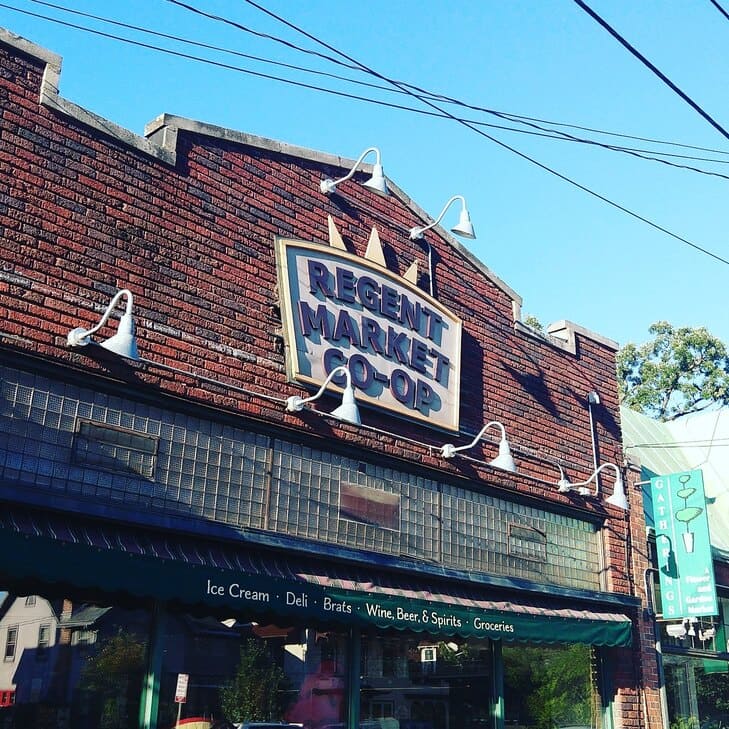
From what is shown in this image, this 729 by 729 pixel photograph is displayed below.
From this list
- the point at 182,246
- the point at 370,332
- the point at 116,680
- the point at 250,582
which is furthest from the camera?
the point at 370,332

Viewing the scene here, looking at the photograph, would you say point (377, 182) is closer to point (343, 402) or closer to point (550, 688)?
point (343, 402)

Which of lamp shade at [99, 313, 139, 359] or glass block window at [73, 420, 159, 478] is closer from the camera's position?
lamp shade at [99, 313, 139, 359]

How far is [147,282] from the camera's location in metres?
9.58

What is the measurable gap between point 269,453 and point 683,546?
748cm

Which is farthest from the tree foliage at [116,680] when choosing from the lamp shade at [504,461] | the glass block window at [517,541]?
the lamp shade at [504,461]

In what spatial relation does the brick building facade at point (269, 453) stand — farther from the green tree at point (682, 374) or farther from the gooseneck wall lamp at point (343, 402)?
the green tree at point (682, 374)

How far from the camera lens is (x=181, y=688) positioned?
8.98 metres

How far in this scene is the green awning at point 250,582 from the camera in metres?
7.93

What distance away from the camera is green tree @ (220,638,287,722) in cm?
933

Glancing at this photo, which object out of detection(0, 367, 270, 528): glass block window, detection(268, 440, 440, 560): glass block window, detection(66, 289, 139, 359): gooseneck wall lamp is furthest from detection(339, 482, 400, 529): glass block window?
detection(66, 289, 139, 359): gooseneck wall lamp

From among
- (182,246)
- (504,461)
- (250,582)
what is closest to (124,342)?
(182,246)

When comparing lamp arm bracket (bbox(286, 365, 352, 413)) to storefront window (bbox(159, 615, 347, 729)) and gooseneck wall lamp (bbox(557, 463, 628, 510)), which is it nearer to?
storefront window (bbox(159, 615, 347, 729))

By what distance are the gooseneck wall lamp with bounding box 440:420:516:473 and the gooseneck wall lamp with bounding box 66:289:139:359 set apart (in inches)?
182

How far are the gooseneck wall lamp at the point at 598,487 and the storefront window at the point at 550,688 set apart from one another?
210cm
